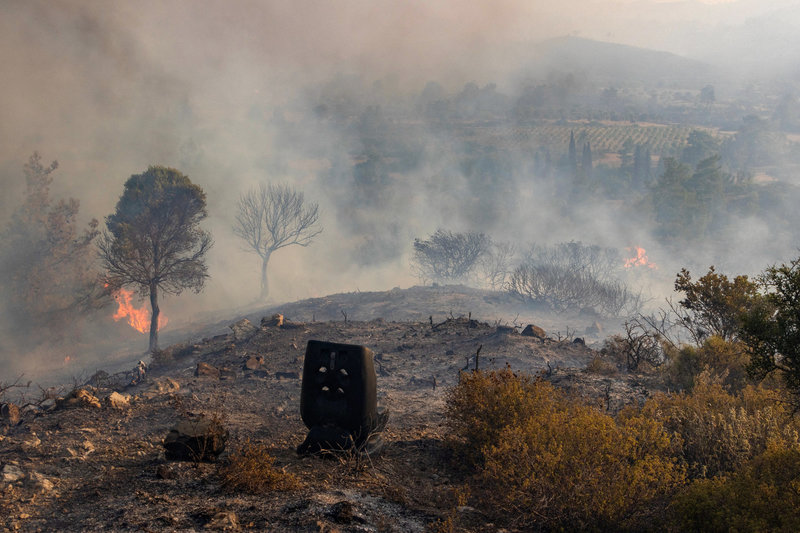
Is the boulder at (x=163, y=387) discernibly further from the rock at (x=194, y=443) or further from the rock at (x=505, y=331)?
the rock at (x=505, y=331)

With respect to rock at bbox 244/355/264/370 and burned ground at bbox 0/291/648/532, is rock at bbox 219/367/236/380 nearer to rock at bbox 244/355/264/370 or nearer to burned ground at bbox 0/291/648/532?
burned ground at bbox 0/291/648/532

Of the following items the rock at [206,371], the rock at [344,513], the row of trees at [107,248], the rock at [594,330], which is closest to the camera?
the rock at [344,513]

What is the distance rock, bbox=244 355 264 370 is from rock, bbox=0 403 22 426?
593 centimetres

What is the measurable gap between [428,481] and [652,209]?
6429cm

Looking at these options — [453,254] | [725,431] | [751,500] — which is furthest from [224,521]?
[453,254]

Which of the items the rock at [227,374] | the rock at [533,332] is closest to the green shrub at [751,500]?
the rock at [227,374]

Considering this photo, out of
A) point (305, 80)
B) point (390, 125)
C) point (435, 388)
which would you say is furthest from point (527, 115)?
point (435, 388)

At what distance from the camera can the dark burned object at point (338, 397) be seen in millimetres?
7020

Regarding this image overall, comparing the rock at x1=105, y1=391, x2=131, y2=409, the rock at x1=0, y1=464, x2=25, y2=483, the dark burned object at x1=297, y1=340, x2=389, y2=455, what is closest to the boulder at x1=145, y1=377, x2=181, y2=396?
the rock at x1=105, y1=391, x2=131, y2=409

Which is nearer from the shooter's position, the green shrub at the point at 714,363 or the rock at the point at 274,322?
the green shrub at the point at 714,363

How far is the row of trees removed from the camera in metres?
29.1

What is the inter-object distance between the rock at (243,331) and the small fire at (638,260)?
40.5 metres

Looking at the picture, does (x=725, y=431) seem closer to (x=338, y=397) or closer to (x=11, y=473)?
(x=338, y=397)

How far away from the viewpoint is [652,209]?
209ft
